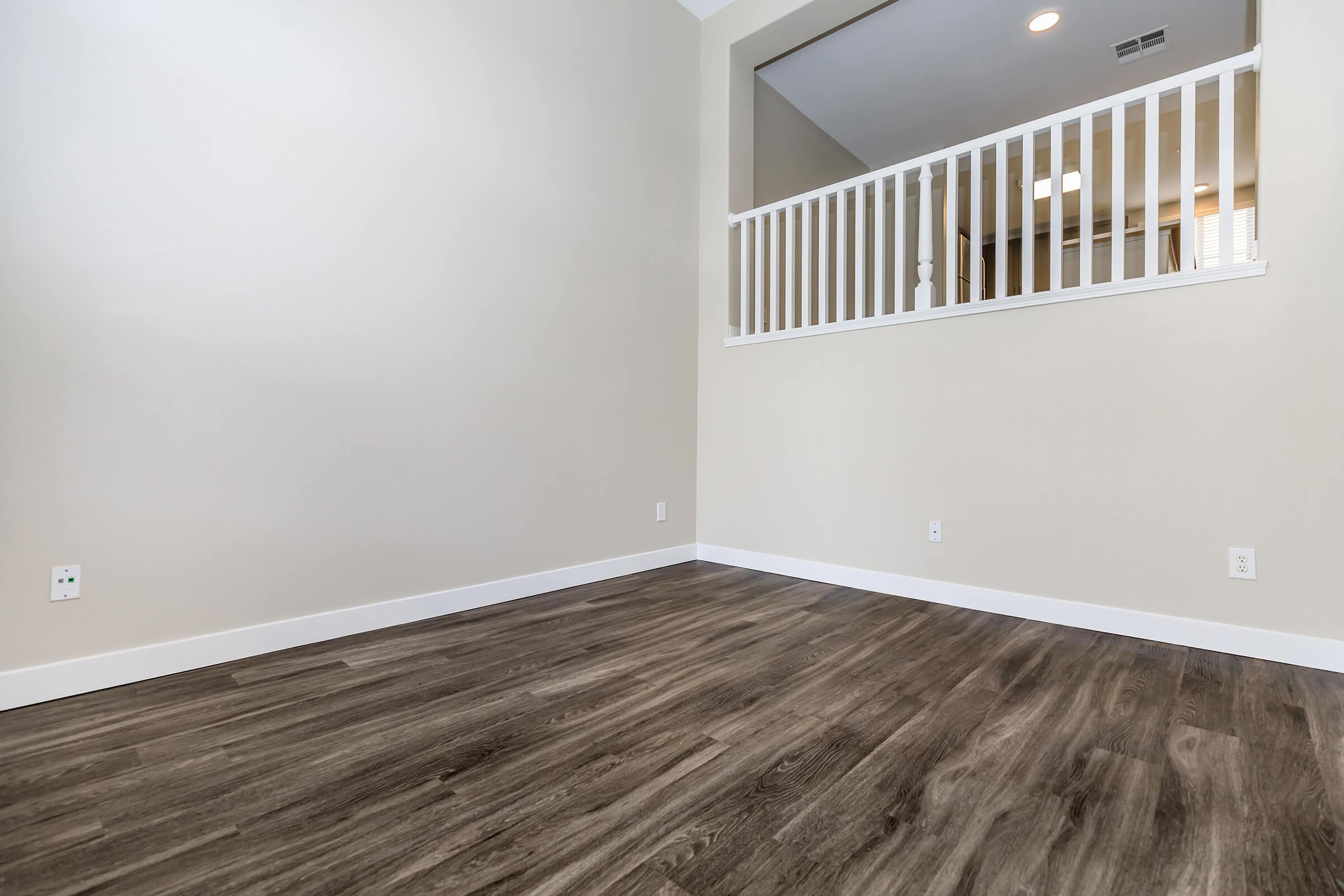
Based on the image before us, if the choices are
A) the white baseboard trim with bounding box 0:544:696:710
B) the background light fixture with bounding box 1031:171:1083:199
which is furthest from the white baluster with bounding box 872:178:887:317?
the background light fixture with bounding box 1031:171:1083:199

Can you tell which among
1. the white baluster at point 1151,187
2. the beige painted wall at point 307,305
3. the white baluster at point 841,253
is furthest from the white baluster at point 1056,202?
the beige painted wall at point 307,305

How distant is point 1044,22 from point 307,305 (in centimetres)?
428

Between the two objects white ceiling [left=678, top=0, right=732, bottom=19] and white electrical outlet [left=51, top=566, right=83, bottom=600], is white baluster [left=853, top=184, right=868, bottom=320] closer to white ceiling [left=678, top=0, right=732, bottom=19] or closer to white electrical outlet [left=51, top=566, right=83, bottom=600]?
white ceiling [left=678, top=0, right=732, bottom=19]

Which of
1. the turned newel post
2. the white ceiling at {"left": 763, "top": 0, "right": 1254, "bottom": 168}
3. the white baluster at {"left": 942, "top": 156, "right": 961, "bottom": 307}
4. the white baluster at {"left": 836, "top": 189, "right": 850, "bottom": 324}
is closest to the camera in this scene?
the white baluster at {"left": 942, "top": 156, "right": 961, "bottom": 307}

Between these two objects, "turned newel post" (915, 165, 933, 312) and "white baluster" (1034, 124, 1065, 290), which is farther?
"turned newel post" (915, 165, 933, 312)


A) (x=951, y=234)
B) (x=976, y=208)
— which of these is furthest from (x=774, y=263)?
(x=976, y=208)

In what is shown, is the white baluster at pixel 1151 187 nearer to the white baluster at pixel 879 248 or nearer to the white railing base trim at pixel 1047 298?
the white railing base trim at pixel 1047 298

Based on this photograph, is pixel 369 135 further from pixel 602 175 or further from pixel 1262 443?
pixel 1262 443

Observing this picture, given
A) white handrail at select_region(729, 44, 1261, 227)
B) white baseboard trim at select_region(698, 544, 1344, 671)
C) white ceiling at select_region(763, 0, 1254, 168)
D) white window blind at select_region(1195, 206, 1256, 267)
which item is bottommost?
white baseboard trim at select_region(698, 544, 1344, 671)

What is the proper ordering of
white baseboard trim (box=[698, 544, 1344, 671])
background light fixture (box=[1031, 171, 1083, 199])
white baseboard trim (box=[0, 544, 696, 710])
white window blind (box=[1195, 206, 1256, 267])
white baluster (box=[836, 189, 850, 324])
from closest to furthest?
white baseboard trim (box=[0, 544, 696, 710]) → white baseboard trim (box=[698, 544, 1344, 671]) → white baluster (box=[836, 189, 850, 324]) → background light fixture (box=[1031, 171, 1083, 199]) → white window blind (box=[1195, 206, 1256, 267])

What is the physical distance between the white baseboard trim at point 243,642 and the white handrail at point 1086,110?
248 cm

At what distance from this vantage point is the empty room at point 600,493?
1247 mm

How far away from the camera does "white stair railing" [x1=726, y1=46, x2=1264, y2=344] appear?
228 centimetres

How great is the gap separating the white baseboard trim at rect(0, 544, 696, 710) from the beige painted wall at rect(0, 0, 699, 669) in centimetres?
4
